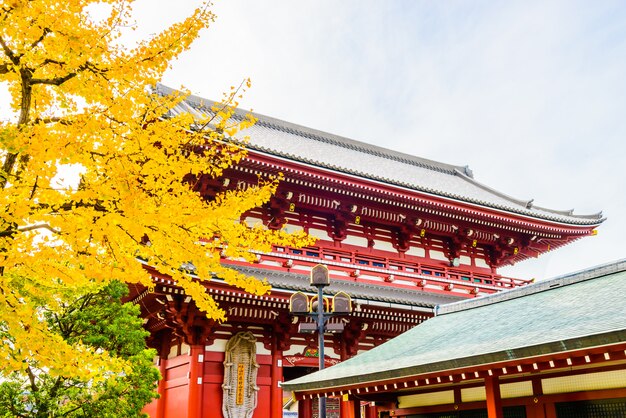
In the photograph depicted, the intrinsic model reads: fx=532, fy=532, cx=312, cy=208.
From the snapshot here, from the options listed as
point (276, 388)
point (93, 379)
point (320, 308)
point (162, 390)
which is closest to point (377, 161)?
point (276, 388)

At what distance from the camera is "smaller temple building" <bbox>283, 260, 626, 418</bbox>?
6.38m

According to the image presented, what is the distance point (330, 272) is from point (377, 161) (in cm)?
1083

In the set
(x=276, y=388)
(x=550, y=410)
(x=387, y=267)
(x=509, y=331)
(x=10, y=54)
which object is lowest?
(x=550, y=410)

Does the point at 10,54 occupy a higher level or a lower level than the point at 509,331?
higher

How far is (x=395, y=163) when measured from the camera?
26734 millimetres

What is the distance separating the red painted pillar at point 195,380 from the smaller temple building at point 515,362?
391 centimetres

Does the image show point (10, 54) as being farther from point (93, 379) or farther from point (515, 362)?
point (515, 362)

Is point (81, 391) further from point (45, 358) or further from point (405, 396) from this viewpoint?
point (405, 396)

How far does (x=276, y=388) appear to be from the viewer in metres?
14.1

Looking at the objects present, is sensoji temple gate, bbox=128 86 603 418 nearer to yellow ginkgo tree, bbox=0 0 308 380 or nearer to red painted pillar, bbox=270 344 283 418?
red painted pillar, bbox=270 344 283 418

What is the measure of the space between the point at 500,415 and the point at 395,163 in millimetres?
19936

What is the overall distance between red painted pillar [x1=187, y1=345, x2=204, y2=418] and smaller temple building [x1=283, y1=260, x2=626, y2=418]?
3.91 metres

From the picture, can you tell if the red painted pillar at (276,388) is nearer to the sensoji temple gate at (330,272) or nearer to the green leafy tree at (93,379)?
the sensoji temple gate at (330,272)

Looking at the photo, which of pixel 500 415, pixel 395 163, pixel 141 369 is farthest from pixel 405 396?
pixel 395 163
